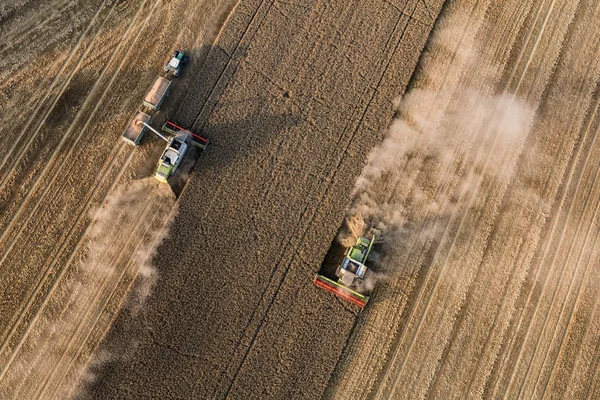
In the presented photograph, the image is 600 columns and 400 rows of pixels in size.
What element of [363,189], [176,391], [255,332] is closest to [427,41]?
[363,189]

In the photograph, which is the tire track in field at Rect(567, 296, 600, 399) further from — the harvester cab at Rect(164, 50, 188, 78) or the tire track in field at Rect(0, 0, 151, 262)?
the tire track in field at Rect(0, 0, 151, 262)

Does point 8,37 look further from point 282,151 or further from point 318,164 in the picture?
point 318,164

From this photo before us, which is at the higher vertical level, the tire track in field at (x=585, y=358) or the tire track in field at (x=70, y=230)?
the tire track in field at (x=585, y=358)

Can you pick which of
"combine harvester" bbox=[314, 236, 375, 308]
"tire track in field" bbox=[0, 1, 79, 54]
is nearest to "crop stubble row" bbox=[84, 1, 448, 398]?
"combine harvester" bbox=[314, 236, 375, 308]

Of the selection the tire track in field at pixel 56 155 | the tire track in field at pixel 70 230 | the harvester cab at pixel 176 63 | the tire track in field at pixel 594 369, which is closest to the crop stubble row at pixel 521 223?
the tire track in field at pixel 594 369

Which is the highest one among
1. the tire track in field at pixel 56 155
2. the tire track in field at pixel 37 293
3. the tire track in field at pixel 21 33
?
the tire track in field at pixel 21 33

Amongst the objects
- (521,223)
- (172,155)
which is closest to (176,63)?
(172,155)

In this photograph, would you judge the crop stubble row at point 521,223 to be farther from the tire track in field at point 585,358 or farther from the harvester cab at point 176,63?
the harvester cab at point 176,63
